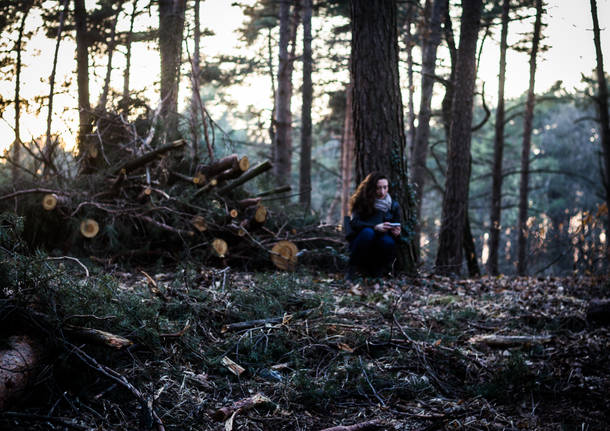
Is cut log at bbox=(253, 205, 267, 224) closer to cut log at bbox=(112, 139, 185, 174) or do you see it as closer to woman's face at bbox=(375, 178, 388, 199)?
cut log at bbox=(112, 139, 185, 174)

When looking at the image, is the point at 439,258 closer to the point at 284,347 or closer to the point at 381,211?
the point at 381,211

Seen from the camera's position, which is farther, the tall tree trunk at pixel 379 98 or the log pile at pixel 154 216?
the tall tree trunk at pixel 379 98

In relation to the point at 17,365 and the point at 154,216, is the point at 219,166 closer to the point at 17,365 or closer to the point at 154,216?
the point at 154,216

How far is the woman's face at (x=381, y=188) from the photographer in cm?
658

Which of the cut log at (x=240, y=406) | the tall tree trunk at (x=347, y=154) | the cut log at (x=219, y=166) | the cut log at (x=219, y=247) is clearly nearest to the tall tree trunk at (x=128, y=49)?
the cut log at (x=219, y=166)

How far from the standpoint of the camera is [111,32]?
1153 cm

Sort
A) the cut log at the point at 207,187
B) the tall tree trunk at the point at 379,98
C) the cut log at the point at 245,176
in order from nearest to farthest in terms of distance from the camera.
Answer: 1. the tall tree trunk at the point at 379,98
2. the cut log at the point at 207,187
3. the cut log at the point at 245,176

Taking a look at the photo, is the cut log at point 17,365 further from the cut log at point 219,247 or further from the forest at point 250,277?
the cut log at point 219,247

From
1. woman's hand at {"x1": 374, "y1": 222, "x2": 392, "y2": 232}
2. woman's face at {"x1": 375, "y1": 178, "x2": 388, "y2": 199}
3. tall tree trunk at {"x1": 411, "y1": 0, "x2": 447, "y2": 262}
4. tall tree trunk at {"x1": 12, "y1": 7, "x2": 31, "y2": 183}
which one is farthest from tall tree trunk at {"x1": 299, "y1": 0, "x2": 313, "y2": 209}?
tall tree trunk at {"x1": 12, "y1": 7, "x2": 31, "y2": 183}

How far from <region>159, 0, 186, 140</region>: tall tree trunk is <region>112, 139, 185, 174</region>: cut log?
4.83 ft

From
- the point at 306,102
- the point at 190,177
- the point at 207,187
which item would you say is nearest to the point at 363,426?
the point at 207,187

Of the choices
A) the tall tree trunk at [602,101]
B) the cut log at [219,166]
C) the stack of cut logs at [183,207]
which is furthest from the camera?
the cut log at [219,166]

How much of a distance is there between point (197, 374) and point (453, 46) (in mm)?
9821

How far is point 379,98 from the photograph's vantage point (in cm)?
706
